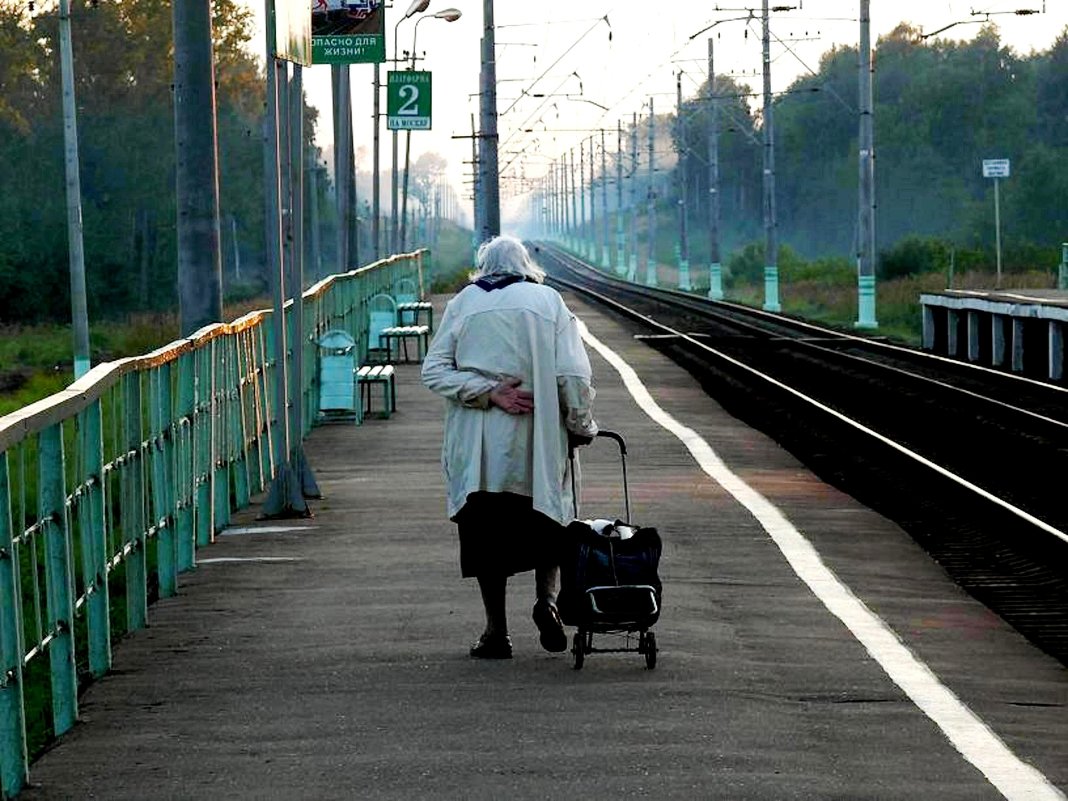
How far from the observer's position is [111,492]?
1125 cm

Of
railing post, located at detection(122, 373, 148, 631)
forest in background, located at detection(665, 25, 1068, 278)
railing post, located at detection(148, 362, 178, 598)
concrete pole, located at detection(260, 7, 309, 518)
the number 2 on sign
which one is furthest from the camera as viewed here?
forest in background, located at detection(665, 25, 1068, 278)

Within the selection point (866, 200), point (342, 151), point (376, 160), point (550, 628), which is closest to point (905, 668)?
point (550, 628)

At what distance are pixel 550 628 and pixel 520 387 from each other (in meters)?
0.92

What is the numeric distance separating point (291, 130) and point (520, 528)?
8.87 meters

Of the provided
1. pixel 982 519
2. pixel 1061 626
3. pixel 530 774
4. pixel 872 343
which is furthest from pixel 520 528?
pixel 872 343

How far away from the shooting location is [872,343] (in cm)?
4431

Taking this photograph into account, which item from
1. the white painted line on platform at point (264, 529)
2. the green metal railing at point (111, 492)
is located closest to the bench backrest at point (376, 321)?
the green metal railing at point (111, 492)

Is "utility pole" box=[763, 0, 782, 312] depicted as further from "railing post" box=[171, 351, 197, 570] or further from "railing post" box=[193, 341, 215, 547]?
"railing post" box=[171, 351, 197, 570]

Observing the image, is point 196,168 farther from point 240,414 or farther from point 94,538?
point 94,538

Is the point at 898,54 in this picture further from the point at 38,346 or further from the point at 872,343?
the point at 872,343

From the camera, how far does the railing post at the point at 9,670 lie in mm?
7422

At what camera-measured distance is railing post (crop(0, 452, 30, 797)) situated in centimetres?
742

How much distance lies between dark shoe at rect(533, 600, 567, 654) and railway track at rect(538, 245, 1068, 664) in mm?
2315

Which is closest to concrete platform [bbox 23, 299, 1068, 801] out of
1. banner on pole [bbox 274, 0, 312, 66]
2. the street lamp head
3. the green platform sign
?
banner on pole [bbox 274, 0, 312, 66]
